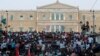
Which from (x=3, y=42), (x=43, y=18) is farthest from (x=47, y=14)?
(x=3, y=42)

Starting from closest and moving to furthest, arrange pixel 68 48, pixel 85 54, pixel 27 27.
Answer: pixel 85 54
pixel 68 48
pixel 27 27

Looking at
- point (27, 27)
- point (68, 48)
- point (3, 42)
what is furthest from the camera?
point (27, 27)

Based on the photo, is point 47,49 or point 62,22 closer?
point 47,49

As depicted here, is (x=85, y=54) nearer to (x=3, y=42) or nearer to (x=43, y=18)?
(x=3, y=42)

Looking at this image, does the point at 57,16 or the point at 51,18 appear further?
the point at 57,16

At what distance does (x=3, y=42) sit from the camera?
90.6ft

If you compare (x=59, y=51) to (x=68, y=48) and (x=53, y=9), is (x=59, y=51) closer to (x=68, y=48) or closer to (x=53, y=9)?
(x=68, y=48)

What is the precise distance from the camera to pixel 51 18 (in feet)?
339

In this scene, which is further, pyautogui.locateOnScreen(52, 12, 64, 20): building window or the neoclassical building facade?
pyautogui.locateOnScreen(52, 12, 64, 20): building window

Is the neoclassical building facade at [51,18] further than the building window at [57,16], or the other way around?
the building window at [57,16]

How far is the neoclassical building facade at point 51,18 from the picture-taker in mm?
99938

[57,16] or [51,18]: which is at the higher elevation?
[57,16]

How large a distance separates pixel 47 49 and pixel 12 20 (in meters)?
75.1

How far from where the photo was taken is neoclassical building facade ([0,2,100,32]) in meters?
99.9
